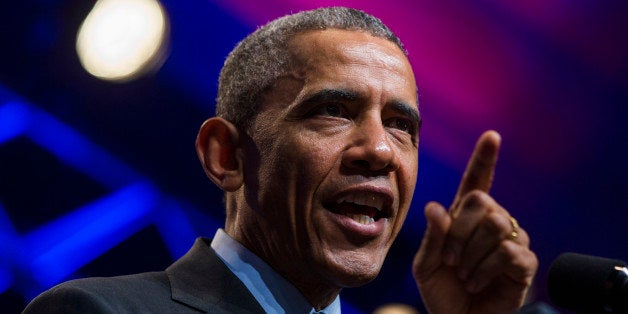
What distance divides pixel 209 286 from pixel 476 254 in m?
0.63

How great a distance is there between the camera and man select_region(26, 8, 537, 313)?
1728 mm

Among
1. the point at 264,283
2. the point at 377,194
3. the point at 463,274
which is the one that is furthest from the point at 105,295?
the point at 463,274

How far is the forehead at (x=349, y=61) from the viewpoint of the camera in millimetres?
1811

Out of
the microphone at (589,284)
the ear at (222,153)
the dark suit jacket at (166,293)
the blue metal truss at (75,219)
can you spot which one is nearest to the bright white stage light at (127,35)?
the blue metal truss at (75,219)

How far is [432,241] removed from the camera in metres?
1.96

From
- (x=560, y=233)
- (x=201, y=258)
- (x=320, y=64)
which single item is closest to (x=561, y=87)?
(x=560, y=233)

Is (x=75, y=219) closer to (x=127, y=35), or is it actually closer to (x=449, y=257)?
(x=127, y=35)

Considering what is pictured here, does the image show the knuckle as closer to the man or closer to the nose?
the man

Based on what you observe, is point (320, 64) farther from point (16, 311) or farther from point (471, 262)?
point (16, 311)

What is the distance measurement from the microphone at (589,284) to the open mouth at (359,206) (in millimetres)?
604

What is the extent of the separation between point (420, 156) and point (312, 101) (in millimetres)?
1712

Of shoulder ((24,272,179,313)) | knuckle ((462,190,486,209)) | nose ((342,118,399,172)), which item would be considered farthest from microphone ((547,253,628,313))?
shoulder ((24,272,179,313))

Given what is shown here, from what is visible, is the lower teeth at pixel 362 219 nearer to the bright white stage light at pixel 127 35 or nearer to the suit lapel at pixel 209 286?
the suit lapel at pixel 209 286

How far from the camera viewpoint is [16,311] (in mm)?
2906
